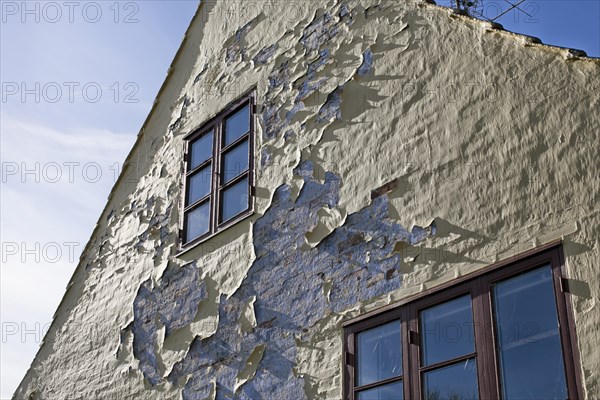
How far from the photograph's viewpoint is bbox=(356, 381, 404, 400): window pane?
Answer: 5.37 metres

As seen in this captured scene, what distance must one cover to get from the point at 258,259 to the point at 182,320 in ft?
3.18

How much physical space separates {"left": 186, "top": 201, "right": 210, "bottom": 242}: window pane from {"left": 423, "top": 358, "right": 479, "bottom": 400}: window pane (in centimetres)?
295

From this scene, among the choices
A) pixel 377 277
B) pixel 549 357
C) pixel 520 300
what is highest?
pixel 377 277

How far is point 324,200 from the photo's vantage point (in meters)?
6.44

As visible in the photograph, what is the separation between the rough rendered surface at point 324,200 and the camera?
514cm

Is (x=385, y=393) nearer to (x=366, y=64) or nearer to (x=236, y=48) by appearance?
(x=366, y=64)

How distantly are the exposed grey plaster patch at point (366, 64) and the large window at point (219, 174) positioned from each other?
124 cm

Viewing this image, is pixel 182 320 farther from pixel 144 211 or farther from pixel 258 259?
pixel 144 211

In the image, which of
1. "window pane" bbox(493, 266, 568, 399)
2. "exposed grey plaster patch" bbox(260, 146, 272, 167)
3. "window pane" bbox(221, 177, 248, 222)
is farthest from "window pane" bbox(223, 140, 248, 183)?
"window pane" bbox(493, 266, 568, 399)

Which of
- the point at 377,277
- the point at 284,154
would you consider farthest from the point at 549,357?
the point at 284,154

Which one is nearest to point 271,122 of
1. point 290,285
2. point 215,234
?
point 215,234

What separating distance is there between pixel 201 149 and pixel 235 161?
0.68 meters

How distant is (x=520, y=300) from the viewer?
492 centimetres

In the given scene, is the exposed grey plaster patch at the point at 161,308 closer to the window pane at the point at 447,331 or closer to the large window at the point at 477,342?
the large window at the point at 477,342
